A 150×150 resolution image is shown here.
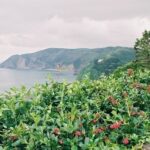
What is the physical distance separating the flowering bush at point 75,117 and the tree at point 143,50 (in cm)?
9073

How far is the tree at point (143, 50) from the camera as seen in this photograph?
323 feet

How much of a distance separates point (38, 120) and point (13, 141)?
412 mm

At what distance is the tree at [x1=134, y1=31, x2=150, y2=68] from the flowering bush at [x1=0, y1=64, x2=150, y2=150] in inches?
3572

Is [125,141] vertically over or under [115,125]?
under

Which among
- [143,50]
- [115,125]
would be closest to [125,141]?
[115,125]

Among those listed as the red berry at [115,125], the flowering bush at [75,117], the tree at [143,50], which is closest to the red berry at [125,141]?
the flowering bush at [75,117]

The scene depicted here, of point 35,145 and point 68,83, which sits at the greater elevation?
point 68,83

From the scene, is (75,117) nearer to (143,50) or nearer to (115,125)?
(115,125)

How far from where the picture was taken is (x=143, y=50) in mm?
99750

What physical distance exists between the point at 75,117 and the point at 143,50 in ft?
312

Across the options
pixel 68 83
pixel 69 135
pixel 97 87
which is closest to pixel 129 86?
pixel 97 87

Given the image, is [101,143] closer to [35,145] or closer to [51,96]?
[35,145]

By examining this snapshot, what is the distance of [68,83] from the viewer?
7.82 m

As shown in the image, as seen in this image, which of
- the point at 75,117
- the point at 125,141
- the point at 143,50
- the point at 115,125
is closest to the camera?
the point at 125,141
